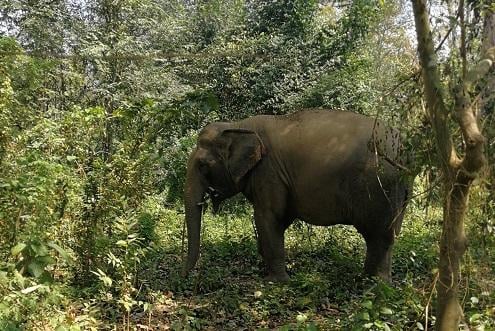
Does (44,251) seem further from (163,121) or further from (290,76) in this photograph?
(290,76)

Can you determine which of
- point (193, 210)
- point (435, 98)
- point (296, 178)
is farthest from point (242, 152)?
point (435, 98)

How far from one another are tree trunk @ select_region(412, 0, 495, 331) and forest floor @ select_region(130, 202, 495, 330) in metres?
0.15

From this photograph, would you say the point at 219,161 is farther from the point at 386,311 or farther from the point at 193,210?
the point at 386,311

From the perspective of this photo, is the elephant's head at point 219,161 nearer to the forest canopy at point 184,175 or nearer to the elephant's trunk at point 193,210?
the elephant's trunk at point 193,210

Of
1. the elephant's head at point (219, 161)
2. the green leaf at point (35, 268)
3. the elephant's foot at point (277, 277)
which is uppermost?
the elephant's head at point (219, 161)

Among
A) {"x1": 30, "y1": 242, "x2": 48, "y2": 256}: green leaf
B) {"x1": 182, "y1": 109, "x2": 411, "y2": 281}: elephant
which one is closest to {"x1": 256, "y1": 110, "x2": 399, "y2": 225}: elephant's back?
{"x1": 182, "y1": 109, "x2": 411, "y2": 281}: elephant

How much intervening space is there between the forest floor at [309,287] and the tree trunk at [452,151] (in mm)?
147

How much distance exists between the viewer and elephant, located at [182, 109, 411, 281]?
680 cm

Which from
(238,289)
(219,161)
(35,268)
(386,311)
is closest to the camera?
(35,268)

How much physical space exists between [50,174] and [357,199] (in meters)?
3.47

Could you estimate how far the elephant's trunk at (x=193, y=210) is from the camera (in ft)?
22.4

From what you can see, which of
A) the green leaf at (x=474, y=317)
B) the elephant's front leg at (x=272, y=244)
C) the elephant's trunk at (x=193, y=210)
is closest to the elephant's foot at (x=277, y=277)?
the elephant's front leg at (x=272, y=244)

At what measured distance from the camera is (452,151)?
3283 mm

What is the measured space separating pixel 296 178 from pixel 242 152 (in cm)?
74
